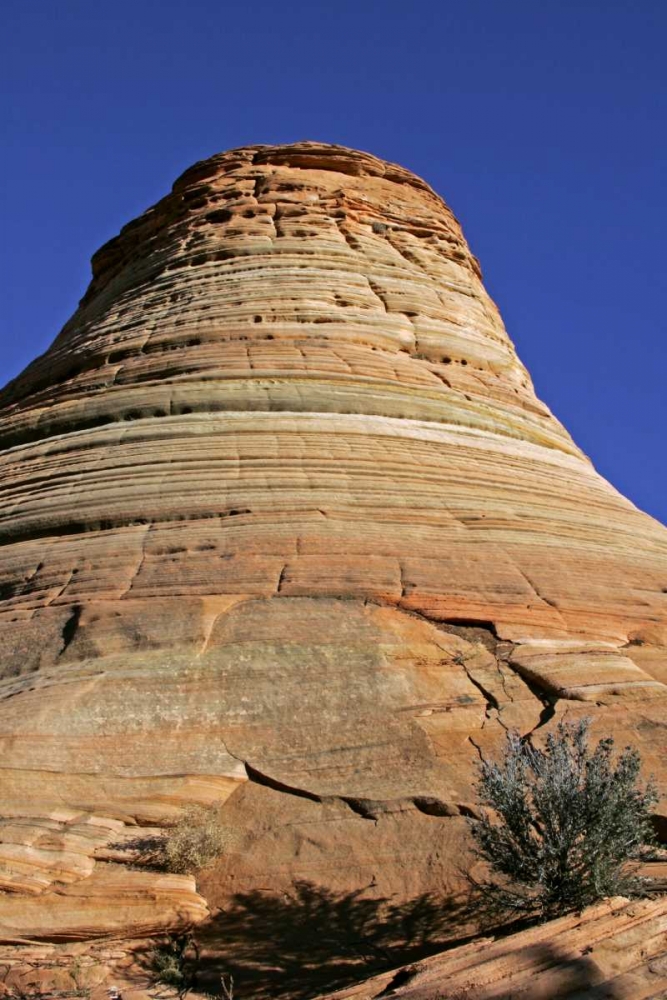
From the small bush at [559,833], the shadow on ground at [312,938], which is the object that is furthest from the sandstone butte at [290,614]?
the small bush at [559,833]

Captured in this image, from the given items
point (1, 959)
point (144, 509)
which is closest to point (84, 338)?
point (144, 509)

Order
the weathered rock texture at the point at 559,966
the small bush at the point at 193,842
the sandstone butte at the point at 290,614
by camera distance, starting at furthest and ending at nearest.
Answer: the small bush at the point at 193,842 → the sandstone butte at the point at 290,614 → the weathered rock texture at the point at 559,966

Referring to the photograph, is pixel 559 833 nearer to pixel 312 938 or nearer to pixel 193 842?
pixel 312 938

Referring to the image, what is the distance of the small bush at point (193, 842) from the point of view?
20.7 ft

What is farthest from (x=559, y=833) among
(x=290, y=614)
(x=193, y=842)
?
(x=290, y=614)

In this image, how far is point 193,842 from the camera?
6.41 metres

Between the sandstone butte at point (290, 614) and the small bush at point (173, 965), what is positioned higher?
the sandstone butte at point (290, 614)

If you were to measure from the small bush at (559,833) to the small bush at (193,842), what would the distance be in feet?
6.08

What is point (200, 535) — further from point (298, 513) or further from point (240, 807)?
point (240, 807)

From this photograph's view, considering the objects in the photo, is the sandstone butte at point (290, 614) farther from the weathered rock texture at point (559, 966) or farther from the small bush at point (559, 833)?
the small bush at point (559, 833)

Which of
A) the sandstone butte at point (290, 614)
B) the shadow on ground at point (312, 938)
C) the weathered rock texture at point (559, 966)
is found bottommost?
the weathered rock texture at point (559, 966)

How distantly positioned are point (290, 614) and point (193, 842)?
98.0 inches

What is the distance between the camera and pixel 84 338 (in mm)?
15047

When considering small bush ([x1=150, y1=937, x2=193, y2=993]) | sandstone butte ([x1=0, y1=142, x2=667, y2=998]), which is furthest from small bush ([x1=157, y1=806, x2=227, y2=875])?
small bush ([x1=150, y1=937, x2=193, y2=993])
